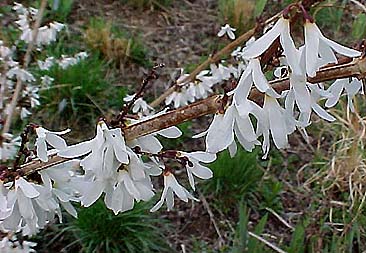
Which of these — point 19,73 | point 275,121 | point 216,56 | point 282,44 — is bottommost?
point 19,73

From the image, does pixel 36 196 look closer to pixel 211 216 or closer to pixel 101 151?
pixel 101 151

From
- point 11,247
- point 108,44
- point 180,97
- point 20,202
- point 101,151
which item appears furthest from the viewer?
point 108,44

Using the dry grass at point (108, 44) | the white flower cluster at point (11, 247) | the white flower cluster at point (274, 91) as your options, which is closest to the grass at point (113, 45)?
the dry grass at point (108, 44)

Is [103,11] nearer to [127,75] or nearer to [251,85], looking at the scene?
[127,75]

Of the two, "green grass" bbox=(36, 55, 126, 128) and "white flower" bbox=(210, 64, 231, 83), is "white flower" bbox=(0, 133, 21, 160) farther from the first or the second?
"green grass" bbox=(36, 55, 126, 128)

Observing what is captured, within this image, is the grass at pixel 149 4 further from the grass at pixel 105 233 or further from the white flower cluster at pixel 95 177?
the white flower cluster at pixel 95 177

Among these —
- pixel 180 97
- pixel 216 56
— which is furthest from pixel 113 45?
pixel 216 56

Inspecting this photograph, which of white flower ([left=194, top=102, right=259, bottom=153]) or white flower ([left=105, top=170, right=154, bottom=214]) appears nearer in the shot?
white flower ([left=194, top=102, right=259, bottom=153])

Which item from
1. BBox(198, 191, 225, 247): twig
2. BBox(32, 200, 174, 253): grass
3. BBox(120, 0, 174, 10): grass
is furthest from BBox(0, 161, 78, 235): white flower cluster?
BBox(120, 0, 174, 10): grass
